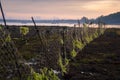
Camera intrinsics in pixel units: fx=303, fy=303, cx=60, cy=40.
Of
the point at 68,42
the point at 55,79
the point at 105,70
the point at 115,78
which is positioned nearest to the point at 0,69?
the point at 55,79

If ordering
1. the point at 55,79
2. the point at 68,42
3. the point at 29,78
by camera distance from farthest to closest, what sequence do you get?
the point at 68,42 → the point at 55,79 → the point at 29,78

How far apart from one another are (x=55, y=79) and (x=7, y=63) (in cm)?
687

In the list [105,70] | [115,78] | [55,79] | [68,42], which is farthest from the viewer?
[68,42]

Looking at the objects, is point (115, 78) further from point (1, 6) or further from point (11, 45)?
point (1, 6)

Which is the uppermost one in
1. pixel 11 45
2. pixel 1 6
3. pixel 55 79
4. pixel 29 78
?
pixel 1 6

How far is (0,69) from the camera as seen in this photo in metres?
Result: 13.5

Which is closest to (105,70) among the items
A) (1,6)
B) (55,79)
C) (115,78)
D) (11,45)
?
(115,78)

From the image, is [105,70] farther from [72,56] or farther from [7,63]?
[7,63]

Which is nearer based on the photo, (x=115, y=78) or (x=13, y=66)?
(x=13, y=66)

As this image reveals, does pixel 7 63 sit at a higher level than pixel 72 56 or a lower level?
higher

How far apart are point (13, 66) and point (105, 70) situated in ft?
58.0

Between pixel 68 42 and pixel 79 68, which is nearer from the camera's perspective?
pixel 79 68

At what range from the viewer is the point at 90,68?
1233 inches

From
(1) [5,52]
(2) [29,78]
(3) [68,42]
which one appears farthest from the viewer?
(3) [68,42]
